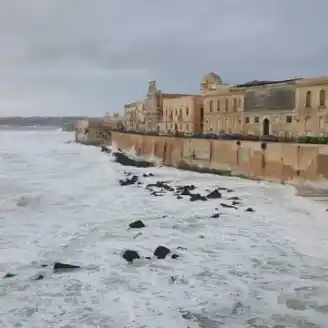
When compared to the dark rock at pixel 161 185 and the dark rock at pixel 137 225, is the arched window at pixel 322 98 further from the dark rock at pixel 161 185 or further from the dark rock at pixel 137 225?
the dark rock at pixel 137 225

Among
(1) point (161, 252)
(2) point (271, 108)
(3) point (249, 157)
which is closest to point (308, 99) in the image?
(2) point (271, 108)

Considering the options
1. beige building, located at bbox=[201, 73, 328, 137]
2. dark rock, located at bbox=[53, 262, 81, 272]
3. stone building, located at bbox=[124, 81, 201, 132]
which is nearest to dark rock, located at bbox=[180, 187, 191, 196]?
beige building, located at bbox=[201, 73, 328, 137]

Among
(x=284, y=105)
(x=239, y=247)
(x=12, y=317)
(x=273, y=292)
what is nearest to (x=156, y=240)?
(x=239, y=247)

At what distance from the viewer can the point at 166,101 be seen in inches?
2154

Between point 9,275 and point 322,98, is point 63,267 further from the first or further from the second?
point 322,98

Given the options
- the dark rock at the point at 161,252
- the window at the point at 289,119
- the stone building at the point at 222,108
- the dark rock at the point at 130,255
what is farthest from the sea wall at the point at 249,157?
the dark rock at the point at 130,255

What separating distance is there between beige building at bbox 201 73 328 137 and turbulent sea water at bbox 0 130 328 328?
9.42 metres

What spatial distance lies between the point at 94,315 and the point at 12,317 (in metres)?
1.57

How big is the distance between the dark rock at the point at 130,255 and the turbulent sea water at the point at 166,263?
189 millimetres

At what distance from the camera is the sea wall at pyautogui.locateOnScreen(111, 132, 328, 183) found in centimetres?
2405

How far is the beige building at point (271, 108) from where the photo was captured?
29.2m

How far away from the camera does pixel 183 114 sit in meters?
49.3

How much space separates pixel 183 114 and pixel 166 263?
38.1 metres

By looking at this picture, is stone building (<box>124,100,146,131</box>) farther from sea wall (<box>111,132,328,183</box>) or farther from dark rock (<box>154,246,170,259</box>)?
dark rock (<box>154,246,170,259</box>)
